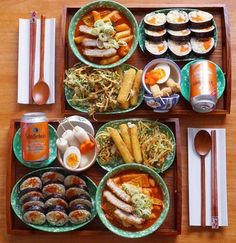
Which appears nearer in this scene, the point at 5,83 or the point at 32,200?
the point at 32,200

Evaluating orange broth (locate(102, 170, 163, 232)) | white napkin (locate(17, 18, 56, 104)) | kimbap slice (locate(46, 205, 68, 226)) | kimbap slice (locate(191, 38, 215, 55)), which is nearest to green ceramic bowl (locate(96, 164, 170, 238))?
orange broth (locate(102, 170, 163, 232))

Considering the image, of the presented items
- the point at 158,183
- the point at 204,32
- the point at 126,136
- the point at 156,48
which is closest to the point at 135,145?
the point at 126,136

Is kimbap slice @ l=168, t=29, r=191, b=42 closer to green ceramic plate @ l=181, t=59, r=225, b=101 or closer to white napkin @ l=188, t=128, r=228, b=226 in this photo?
green ceramic plate @ l=181, t=59, r=225, b=101

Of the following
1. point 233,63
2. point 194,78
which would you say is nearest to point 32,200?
point 194,78

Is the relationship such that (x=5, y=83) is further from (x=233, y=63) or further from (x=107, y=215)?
(x=233, y=63)

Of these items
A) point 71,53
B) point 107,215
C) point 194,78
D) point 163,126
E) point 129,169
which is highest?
point 71,53

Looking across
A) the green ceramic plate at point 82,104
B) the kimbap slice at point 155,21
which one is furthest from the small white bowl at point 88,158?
the kimbap slice at point 155,21

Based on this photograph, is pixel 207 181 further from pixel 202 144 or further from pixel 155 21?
pixel 155 21
